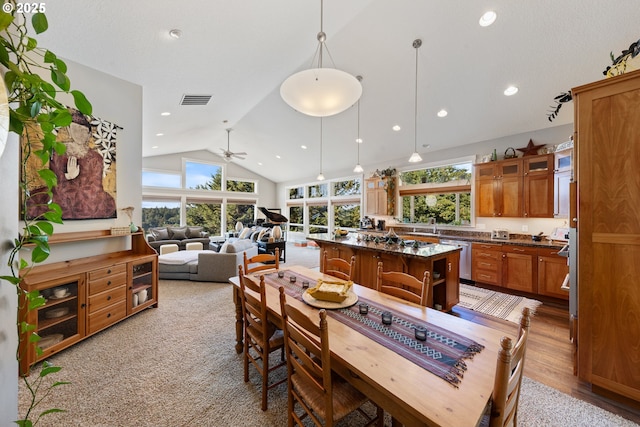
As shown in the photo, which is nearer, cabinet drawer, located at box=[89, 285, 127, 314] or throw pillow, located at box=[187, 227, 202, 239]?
cabinet drawer, located at box=[89, 285, 127, 314]

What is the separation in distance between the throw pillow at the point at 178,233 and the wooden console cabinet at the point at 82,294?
14.8 ft

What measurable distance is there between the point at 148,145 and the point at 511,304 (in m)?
8.71

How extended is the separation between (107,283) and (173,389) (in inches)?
66.6

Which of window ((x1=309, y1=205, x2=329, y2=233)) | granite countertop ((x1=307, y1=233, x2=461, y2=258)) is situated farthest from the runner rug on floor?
window ((x1=309, y1=205, x2=329, y2=233))

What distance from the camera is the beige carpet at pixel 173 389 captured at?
1773 millimetres

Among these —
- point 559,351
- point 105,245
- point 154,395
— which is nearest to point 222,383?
point 154,395

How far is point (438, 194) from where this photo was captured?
6031mm

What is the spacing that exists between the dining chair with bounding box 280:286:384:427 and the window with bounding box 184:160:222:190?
8.91m

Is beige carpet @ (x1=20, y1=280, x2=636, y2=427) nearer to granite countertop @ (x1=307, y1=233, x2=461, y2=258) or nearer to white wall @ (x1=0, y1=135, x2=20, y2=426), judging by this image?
white wall @ (x1=0, y1=135, x2=20, y2=426)

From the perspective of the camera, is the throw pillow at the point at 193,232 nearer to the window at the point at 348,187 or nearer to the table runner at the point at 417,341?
the window at the point at 348,187

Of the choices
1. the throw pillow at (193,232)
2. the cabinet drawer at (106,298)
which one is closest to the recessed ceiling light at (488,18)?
the cabinet drawer at (106,298)

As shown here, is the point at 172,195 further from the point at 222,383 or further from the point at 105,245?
the point at 222,383

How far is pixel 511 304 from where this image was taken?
3889mm

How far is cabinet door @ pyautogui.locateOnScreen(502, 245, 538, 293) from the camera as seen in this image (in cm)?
400
